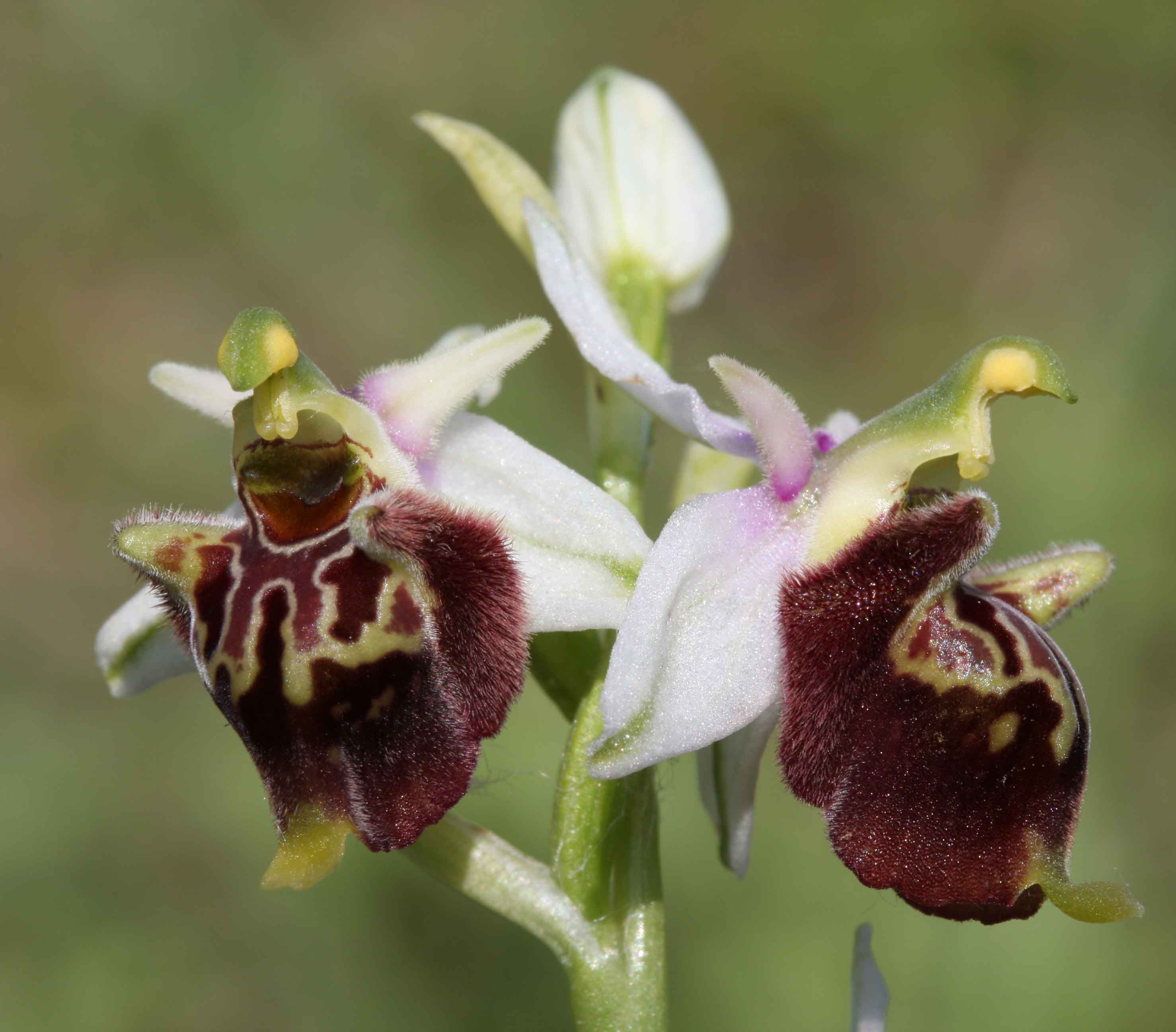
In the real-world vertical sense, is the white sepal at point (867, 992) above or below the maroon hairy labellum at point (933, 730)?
below

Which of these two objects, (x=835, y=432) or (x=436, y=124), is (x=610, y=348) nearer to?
(x=835, y=432)

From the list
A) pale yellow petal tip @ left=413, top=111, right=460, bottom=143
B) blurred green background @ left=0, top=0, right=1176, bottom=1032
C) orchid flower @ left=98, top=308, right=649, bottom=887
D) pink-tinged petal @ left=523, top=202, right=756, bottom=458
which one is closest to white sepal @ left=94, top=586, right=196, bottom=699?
orchid flower @ left=98, top=308, right=649, bottom=887

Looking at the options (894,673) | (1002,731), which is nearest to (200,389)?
(894,673)

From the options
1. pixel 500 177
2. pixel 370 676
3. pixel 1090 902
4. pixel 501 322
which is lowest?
pixel 501 322

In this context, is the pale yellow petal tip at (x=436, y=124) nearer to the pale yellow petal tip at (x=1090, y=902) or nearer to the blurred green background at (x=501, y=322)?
the pale yellow petal tip at (x=1090, y=902)

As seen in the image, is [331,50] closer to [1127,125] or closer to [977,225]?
[977,225]

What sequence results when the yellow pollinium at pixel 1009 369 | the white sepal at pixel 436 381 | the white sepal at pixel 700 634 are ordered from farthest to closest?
the white sepal at pixel 436 381 < the yellow pollinium at pixel 1009 369 < the white sepal at pixel 700 634

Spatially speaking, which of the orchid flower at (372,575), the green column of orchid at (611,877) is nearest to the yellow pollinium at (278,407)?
the orchid flower at (372,575)
